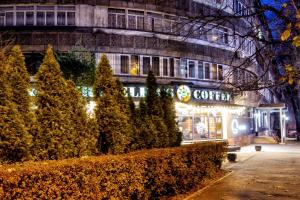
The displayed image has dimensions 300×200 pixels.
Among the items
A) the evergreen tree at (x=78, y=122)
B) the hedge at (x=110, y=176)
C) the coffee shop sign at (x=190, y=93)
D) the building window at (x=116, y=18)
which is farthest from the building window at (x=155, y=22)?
the evergreen tree at (x=78, y=122)

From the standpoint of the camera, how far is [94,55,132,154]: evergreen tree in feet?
40.5

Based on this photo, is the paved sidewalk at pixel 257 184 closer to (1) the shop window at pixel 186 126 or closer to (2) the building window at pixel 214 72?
(1) the shop window at pixel 186 126

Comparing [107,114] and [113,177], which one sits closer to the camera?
[113,177]

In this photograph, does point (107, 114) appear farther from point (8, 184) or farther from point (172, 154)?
point (8, 184)

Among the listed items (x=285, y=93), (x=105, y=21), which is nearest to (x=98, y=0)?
(x=105, y=21)

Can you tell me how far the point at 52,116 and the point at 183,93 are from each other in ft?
61.8

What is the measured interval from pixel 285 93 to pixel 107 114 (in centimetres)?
4776

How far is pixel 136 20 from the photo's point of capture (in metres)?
28.0

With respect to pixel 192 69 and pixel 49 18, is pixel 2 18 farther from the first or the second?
pixel 192 69

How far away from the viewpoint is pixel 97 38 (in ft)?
86.7

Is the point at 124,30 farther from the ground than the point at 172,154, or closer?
farther from the ground

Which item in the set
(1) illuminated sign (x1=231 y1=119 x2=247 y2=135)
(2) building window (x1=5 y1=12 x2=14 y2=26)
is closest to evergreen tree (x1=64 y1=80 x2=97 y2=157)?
(2) building window (x1=5 y1=12 x2=14 y2=26)

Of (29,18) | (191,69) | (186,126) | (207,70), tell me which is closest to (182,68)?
(191,69)

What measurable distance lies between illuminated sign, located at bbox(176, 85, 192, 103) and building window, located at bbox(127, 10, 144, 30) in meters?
4.78
